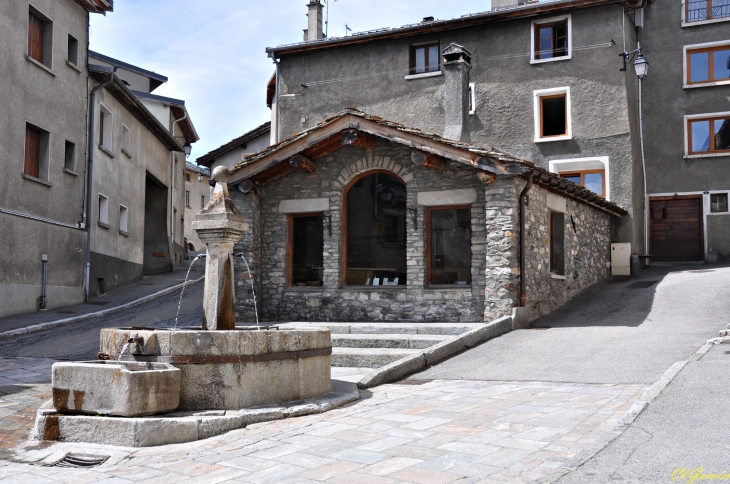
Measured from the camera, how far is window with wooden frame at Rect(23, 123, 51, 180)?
54.0 ft

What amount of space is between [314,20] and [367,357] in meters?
17.0

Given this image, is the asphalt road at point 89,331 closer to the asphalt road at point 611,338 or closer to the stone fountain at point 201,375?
the stone fountain at point 201,375

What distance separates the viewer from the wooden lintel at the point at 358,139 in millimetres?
13344

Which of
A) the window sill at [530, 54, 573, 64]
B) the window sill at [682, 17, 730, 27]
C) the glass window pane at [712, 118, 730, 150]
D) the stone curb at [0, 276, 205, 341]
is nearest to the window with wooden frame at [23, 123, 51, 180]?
the stone curb at [0, 276, 205, 341]

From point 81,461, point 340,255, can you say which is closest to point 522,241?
point 340,255

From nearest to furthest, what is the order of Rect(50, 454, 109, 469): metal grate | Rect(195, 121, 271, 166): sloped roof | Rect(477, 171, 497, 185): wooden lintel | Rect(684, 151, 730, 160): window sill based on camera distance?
Rect(50, 454, 109, 469): metal grate, Rect(477, 171, 497, 185): wooden lintel, Rect(684, 151, 730, 160): window sill, Rect(195, 121, 271, 166): sloped roof

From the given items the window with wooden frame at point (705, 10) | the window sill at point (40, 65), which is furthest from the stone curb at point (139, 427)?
the window with wooden frame at point (705, 10)

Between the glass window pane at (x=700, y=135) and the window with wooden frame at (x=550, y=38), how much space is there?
4460 millimetres

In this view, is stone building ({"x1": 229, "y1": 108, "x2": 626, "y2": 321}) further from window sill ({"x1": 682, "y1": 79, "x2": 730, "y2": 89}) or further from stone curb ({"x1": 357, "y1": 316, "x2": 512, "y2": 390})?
window sill ({"x1": 682, "y1": 79, "x2": 730, "y2": 89})

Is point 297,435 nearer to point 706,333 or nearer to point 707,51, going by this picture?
point 706,333

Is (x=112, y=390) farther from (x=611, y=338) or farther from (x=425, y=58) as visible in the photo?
(x=425, y=58)

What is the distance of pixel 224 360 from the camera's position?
6836 millimetres

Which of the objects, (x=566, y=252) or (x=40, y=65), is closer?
(x=566, y=252)

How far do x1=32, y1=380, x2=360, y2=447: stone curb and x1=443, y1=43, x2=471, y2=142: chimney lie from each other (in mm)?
11055
